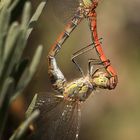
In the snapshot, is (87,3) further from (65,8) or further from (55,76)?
(55,76)

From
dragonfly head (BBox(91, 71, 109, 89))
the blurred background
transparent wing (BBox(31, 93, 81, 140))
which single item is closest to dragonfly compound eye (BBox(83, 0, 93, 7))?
dragonfly head (BBox(91, 71, 109, 89))

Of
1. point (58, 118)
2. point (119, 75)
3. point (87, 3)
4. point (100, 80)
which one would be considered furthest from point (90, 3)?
point (119, 75)

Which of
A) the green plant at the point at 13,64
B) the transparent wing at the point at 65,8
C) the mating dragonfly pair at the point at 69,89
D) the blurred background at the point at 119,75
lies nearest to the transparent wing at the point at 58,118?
the mating dragonfly pair at the point at 69,89

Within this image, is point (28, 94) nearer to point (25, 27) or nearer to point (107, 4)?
point (107, 4)

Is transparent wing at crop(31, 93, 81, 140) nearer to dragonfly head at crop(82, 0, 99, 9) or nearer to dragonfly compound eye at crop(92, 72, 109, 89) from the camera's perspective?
dragonfly compound eye at crop(92, 72, 109, 89)

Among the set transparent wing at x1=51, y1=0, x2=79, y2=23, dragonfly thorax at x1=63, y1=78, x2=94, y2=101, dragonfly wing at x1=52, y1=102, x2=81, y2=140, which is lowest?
dragonfly wing at x1=52, y1=102, x2=81, y2=140

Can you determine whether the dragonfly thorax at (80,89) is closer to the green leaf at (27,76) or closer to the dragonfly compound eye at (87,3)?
the dragonfly compound eye at (87,3)
